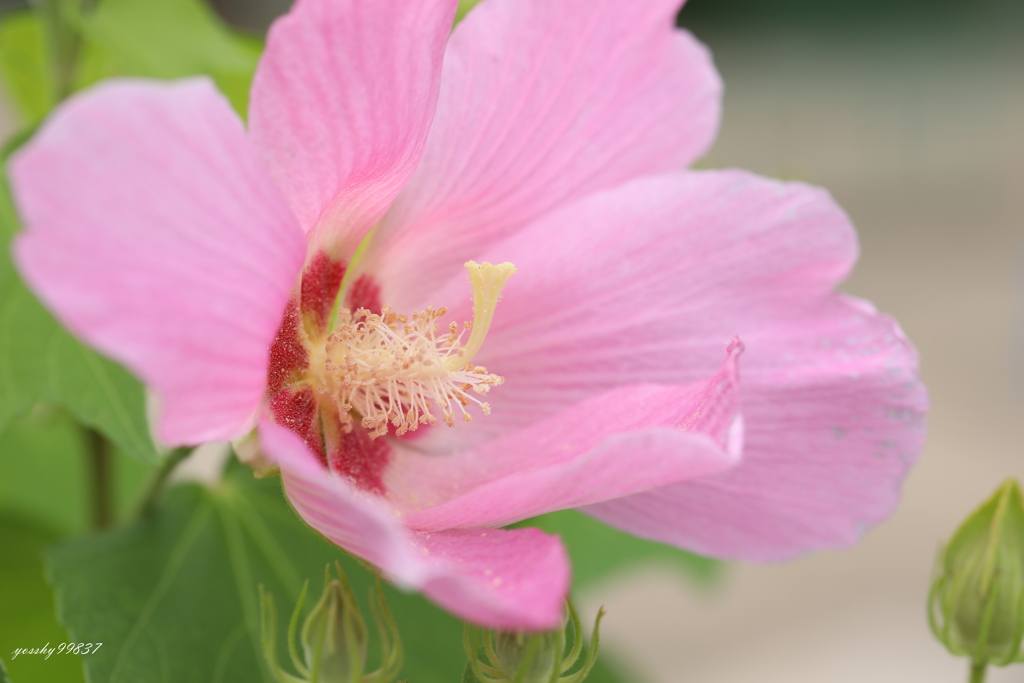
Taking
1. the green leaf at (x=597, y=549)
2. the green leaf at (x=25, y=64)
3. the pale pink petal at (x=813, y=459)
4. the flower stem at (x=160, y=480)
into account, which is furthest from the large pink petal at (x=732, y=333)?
the green leaf at (x=25, y=64)

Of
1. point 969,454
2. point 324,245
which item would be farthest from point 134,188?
point 969,454

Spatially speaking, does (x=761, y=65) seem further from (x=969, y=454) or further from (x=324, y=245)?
(x=324, y=245)

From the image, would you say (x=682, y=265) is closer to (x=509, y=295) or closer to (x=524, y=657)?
(x=509, y=295)

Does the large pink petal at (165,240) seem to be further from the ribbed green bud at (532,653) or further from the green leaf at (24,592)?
the green leaf at (24,592)

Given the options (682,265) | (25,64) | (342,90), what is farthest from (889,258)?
(342,90)

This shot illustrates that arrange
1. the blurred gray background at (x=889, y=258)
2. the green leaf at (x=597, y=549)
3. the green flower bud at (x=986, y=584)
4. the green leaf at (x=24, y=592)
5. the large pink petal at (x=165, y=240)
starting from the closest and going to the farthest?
1. the large pink petal at (x=165, y=240)
2. the green flower bud at (x=986, y=584)
3. the green leaf at (x=24, y=592)
4. the green leaf at (x=597, y=549)
5. the blurred gray background at (x=889, y=258)

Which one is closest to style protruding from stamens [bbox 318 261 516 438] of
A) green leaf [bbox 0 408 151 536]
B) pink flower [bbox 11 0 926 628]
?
pink flower [bbox 11 0 926 628]
